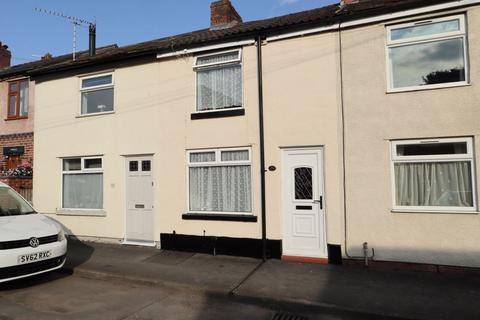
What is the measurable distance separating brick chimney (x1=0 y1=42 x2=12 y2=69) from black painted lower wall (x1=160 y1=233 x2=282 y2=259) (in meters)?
13.3

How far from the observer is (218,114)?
26.3 feet

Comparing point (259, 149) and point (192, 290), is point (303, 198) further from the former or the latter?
point (192, 290)

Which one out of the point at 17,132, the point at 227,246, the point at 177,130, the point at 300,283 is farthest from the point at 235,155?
the point at 17,132

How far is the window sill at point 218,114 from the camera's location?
781cm

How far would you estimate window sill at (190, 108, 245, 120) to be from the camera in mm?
A: 7812

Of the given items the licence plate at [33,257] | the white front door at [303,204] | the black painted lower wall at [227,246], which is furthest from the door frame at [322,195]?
the licence plate at [33,257]

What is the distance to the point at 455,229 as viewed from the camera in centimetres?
609

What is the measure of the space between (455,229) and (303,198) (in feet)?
8.93

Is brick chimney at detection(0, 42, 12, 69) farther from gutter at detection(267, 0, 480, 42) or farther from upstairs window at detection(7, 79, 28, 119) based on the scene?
gutter at detection(267, 0, 480, 42)

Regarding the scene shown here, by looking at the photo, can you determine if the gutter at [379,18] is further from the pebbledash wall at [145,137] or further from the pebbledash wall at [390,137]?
the pebbledash wall at [145,137]

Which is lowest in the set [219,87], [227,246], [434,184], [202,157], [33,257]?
[227,246]

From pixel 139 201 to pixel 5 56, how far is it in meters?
12.6

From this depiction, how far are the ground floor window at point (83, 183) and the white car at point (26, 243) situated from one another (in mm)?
2856

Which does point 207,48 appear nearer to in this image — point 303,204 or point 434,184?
point 303,204
